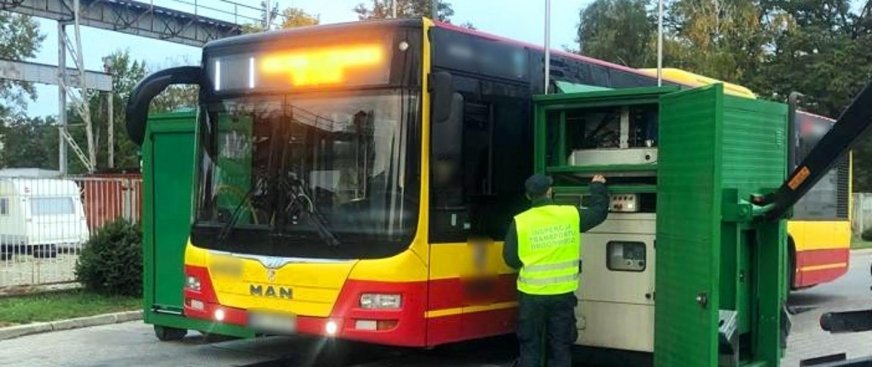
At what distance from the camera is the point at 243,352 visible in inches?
349

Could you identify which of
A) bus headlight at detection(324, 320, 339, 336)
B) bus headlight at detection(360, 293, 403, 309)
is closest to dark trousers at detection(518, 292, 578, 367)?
bus headlight at detection(360, 293, 403, 309)

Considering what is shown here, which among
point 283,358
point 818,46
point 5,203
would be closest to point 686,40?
point 818,46

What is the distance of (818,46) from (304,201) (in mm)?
38422

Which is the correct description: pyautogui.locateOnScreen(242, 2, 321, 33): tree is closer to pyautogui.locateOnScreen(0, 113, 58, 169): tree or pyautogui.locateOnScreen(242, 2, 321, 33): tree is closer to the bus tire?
the bus tire

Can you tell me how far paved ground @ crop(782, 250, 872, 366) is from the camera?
936cm

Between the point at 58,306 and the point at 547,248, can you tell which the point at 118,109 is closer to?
the point at 58,306

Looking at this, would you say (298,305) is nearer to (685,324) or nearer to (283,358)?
(283,358)

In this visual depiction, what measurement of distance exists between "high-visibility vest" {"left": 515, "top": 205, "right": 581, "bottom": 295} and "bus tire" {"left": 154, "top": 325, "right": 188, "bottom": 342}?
4528mm

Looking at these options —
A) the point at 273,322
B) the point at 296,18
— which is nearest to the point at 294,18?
the point at 296,18

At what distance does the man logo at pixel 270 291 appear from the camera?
705 cm

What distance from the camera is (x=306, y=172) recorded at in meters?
7.11

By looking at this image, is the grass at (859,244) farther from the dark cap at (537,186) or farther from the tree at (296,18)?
the dark cap at (537,186)

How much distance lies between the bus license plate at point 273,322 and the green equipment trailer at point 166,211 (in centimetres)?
184

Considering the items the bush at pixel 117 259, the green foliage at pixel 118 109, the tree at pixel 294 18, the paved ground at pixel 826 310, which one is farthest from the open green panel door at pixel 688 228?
the green foliage at pixel 118 109
